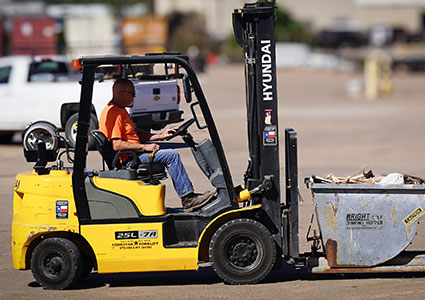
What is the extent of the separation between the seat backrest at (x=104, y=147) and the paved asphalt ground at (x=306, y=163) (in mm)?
604

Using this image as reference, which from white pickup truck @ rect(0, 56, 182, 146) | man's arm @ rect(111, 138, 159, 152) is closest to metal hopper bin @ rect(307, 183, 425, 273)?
man's arm @ rect(111, 138, 159, 152)

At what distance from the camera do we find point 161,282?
8.12m

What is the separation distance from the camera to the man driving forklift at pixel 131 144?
7.67 meters

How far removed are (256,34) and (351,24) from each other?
102m

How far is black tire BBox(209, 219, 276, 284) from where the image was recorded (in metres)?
7.60

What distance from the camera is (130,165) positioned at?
7.71 metres

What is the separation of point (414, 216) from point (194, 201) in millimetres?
2043

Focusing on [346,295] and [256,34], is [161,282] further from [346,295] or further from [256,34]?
[256,34]

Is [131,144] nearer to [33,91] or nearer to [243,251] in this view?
[243,251]

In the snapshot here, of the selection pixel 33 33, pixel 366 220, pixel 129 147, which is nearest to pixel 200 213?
pixel 129 147

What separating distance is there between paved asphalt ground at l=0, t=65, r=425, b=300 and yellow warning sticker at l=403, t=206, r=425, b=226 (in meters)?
0.62

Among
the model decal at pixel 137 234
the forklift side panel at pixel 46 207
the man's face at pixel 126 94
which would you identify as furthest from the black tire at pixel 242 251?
the man's face at pixel 126 94

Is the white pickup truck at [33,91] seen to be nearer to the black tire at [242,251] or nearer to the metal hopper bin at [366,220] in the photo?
the black tire at [242,251]

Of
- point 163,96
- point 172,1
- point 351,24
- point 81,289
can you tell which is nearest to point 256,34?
point 163,96
